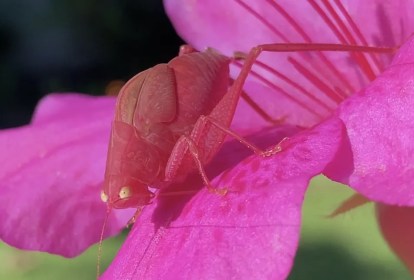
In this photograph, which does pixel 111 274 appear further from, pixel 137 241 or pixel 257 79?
pixel 257 79

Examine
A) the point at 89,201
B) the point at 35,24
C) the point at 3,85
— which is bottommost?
the point at 3,85

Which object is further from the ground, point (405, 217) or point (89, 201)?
point (405, 217)

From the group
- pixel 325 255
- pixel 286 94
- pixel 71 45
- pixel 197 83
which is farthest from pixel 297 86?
pixel 71 45

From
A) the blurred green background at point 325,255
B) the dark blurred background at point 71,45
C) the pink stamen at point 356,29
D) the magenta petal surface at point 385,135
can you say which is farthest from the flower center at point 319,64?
the dark blurred background at point 71,45

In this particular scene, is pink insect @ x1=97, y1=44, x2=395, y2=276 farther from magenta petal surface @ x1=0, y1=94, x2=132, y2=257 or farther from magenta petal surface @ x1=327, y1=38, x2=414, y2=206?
magenta petal surface @ x1=0, y1=94, x2=132, y2=257

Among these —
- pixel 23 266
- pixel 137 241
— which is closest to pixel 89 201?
pixel 137 241

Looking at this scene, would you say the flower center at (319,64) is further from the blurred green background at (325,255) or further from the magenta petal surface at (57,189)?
the blurred green background at (325,255)

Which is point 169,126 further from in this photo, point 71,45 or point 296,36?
point 71,45
